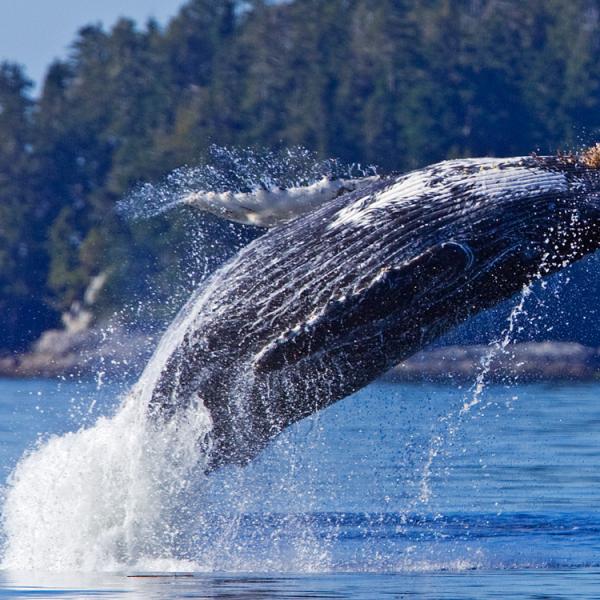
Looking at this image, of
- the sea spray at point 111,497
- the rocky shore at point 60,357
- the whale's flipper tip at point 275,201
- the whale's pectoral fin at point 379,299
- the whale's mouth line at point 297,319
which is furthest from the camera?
the rocky shore at point 60,357

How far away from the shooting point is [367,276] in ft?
42.9

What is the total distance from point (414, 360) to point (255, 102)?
38966mm

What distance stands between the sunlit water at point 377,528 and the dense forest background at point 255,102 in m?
47.6

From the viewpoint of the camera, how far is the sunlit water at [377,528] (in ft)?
42.0

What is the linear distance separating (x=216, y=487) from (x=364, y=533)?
8.98 feet

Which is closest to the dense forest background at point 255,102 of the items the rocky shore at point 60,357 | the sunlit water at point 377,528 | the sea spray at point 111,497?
the rocky shore at point 60,357

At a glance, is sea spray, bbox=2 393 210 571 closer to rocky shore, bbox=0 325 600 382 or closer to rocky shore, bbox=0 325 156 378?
rocky shore, bbox=0 325 600 382

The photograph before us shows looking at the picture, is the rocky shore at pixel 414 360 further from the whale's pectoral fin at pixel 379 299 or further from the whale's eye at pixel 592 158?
the whale's pectoral fin at pixel 379 299

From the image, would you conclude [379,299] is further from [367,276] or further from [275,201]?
[275,201]

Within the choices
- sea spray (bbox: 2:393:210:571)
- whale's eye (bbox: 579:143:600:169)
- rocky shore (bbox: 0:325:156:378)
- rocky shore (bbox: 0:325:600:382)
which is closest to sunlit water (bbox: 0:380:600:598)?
sea spray (bbox: 2:393:210:571)

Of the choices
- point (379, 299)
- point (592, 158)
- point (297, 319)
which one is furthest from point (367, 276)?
point (592, 158)

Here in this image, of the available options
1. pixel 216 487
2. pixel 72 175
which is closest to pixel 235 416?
pixel 216 487

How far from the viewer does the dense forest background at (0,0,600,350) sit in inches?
3179

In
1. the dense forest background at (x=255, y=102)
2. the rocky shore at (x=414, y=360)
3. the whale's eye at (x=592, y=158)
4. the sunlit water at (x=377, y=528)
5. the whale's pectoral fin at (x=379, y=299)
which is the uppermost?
the dense forest background at (x=255, y=102)
